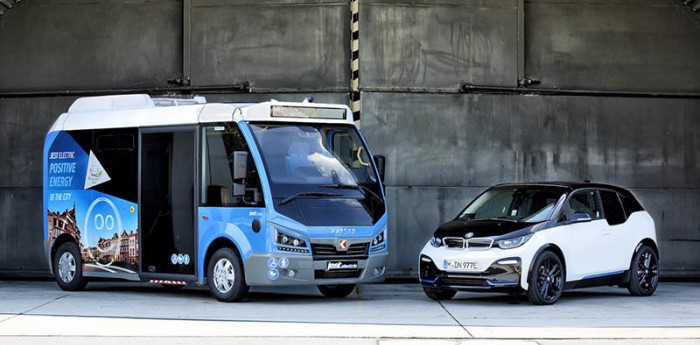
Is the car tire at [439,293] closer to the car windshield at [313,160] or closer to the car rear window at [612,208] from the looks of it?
the car windshield at [313,160]

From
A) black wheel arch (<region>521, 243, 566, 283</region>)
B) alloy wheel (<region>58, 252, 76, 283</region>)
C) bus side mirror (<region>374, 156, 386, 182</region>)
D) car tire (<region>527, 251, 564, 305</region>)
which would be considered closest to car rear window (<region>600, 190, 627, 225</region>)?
black wheel arch (<region>521, 243, 566, 283</region>)

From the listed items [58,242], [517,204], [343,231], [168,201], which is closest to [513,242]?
[517,204]

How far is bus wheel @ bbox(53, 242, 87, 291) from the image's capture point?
17297 mm

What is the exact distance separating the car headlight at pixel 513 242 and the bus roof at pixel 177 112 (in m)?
2.83

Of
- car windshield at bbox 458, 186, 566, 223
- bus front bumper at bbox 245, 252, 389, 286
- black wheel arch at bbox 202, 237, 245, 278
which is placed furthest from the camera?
car windshield at bbox 458, 186, 566, 223

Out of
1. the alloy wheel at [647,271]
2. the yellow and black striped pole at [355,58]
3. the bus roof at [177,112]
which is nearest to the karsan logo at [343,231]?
the bus roof at [177,112]

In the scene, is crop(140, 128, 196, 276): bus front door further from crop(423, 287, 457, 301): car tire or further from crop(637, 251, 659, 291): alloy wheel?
crop(637, 251, 659, 291): alloy wheel

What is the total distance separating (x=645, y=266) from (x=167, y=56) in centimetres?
911

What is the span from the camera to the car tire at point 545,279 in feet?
48.3

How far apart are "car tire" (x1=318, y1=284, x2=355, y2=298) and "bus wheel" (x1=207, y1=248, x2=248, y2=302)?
1.83m

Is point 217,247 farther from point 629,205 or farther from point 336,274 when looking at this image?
point 629,205

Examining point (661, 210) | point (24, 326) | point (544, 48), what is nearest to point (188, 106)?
point (24, 326)

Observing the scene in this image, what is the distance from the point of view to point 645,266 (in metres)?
16.8

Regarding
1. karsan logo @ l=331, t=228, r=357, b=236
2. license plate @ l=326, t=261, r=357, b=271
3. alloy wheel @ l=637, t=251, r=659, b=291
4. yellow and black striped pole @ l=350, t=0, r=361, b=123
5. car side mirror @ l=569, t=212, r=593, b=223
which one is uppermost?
yellow and black striped pole @ l=350, t=0, r=361, b=123
